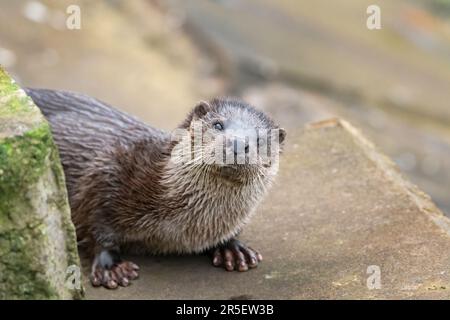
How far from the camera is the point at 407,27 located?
11.6 meters

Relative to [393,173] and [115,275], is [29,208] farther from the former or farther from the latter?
[393,173]

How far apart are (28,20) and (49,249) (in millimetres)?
6109

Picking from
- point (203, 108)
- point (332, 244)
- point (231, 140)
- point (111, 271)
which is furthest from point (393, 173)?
point (111, 271)

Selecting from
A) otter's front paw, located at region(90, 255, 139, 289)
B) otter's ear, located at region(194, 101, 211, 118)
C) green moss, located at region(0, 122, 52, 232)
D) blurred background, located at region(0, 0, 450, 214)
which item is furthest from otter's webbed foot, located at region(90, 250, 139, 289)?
blurred background, located at region(0, 0, 450, 214)

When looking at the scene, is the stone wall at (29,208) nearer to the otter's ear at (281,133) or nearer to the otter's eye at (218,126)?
the otter's eye at (218,126)

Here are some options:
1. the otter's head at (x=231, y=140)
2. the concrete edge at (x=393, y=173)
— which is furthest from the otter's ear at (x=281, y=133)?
the concrete edge at (x=393, y=173)

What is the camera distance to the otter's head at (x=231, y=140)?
380 centimetres

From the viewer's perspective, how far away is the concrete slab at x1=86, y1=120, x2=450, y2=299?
3.95 metres

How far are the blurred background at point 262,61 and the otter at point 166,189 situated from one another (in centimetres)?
370

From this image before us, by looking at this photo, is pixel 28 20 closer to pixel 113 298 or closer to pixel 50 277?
pixel 113 298

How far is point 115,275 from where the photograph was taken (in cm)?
414

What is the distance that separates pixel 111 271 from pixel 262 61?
235 inches

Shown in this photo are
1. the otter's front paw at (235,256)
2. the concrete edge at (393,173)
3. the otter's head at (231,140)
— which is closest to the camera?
the otter's head at (231,140)

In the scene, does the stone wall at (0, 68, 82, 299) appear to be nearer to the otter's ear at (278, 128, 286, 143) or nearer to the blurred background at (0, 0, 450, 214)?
the otter's ear at (278, 128, 286, 143)
